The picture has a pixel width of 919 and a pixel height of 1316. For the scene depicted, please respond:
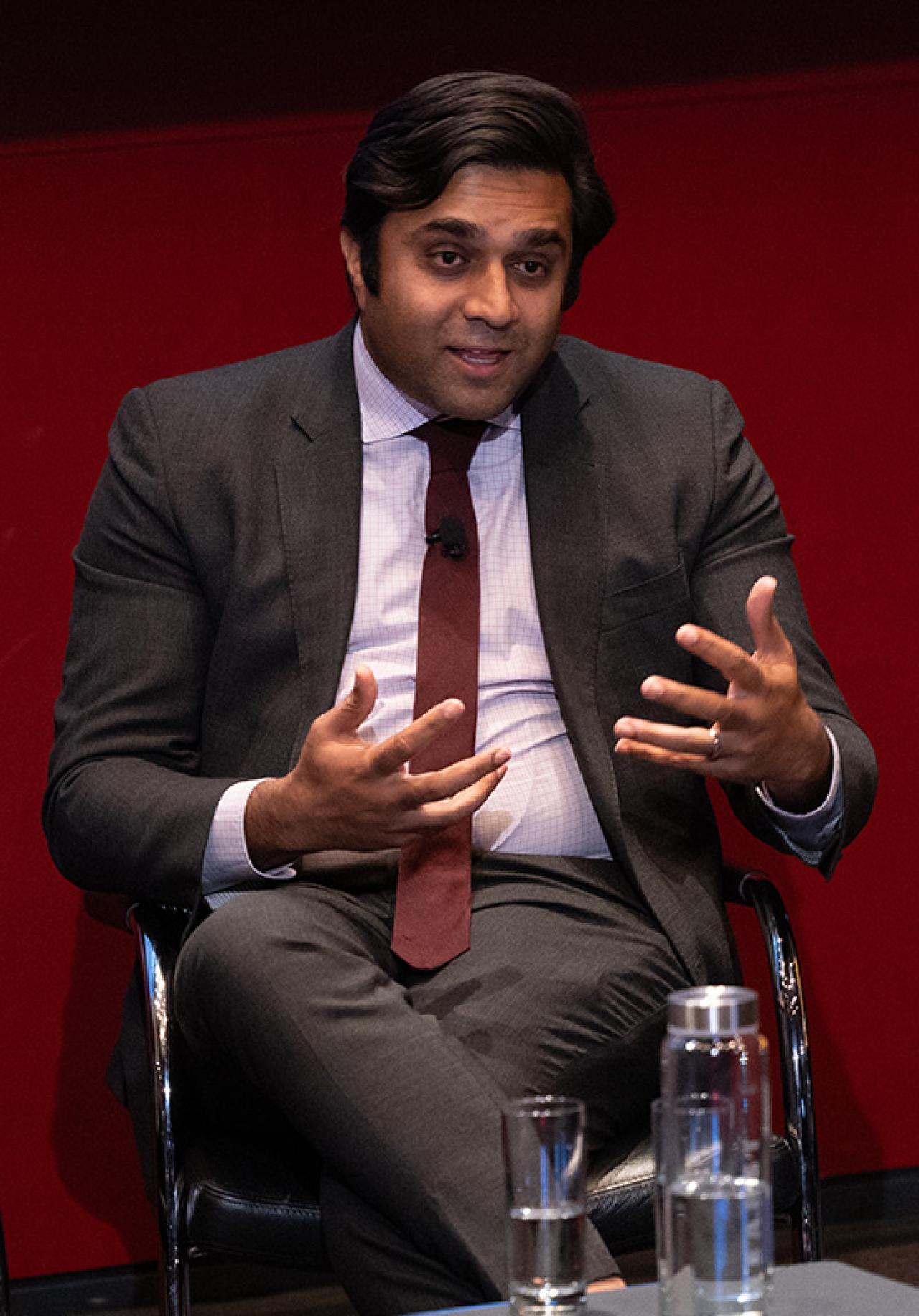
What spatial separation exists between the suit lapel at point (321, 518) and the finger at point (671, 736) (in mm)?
428

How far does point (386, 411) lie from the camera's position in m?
2.35

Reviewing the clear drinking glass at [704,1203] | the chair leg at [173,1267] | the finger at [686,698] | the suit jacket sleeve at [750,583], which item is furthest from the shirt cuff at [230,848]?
the clear drinking glass at [704,1203]

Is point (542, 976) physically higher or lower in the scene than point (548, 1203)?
higher

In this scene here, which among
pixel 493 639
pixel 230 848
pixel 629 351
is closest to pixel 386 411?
pixel 493 639

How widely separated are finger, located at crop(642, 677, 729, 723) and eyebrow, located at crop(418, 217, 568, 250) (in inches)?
24.9

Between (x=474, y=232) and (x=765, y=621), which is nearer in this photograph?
(x=765, y=621)

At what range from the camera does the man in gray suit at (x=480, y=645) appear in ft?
6.48

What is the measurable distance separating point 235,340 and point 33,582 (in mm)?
482

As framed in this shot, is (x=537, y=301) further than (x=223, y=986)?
Yes

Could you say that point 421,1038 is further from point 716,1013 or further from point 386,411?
point 386,411

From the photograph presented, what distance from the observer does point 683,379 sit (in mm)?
2447

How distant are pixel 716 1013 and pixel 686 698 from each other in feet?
2.30

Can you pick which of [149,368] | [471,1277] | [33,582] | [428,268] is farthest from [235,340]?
[471,1277]

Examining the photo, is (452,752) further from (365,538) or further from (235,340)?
(235,340)
